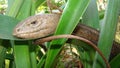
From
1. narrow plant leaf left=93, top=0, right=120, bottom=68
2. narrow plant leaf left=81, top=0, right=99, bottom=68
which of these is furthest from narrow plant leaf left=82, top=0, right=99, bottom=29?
narrow plant leaf left=93, top=0, right=120, bottom=68

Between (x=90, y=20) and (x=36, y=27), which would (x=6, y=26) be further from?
(x=90, y=20)

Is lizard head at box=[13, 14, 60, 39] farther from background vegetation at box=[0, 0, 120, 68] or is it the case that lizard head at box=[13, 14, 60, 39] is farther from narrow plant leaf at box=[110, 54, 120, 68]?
narrow plant leaf at box=[110, 54, 120, 68]

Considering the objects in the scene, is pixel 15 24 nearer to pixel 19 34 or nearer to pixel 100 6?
pixel 19 34

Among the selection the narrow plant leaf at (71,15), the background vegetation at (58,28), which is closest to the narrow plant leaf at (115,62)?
the background vegetation at (58,28)

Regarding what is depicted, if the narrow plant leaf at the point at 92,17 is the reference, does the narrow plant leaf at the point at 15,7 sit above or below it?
above

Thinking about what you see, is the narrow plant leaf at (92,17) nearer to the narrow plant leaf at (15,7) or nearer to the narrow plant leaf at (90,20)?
the narrow plant leaf at (90,20)

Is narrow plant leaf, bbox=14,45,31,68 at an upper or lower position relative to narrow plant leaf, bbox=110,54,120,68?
upper

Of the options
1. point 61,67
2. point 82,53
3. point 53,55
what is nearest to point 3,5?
point 61,67

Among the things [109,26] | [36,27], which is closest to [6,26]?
[36,27]

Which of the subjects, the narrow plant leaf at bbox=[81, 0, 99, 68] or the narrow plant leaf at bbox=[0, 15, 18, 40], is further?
the narrow plant leaf at bbox=[81, 0, 99, 68]
